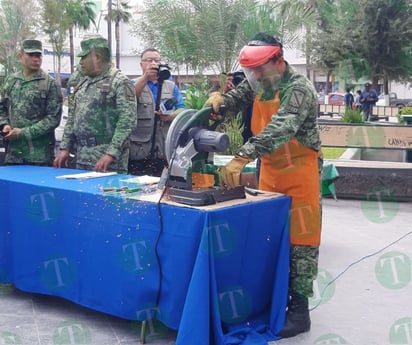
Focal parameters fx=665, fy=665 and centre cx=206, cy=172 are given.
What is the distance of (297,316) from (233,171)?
979 millimetres

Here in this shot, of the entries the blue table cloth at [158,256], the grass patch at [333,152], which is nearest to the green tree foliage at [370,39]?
the grass patch at [333,152]

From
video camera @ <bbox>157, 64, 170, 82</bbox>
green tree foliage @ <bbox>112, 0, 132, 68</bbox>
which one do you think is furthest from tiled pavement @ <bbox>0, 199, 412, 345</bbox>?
green tree foliage @ <bbox>112, 0, 132, 68</bbox>

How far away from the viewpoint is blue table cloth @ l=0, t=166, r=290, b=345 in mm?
3279

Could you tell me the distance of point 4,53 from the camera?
3259 cm

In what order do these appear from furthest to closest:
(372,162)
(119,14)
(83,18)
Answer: (119,14), (83,18), (372,162)

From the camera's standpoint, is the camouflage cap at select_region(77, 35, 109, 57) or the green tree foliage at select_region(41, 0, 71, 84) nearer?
the camouflage cap at select_region(77, 35, 109, 57)

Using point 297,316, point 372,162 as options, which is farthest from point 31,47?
point 372,162

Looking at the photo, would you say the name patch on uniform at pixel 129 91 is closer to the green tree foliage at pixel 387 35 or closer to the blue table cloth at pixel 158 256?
the blue table cloth at pixel 158 256

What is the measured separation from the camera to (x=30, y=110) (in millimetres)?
5148

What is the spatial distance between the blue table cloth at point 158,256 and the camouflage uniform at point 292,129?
0.12 m

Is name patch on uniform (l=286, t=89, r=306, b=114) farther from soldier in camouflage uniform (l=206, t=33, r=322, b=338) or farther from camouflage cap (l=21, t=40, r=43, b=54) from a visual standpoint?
camouflage cap (l=21, t=40, r=43, b=54)

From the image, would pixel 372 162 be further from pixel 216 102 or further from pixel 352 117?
pixel 216 102

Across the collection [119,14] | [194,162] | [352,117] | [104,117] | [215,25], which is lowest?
[194,162]

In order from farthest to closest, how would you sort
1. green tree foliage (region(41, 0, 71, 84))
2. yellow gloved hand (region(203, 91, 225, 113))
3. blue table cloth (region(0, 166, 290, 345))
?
green tree foliage (region(41, 0, 71, 84)) → yellow gloved hand (region(203, 91, 225, 113)) → blue table cloth (region(0, 166, 290, 345))
